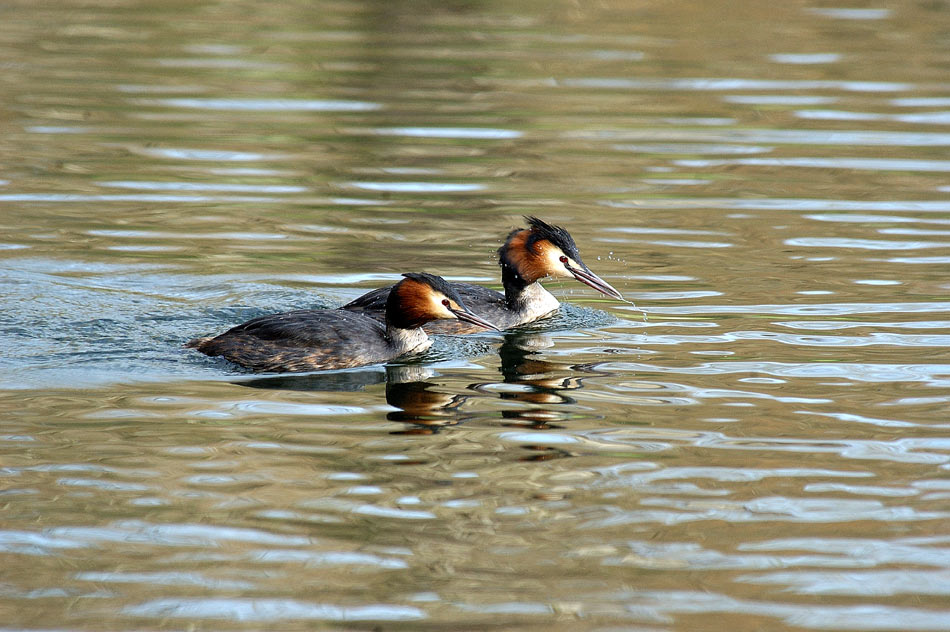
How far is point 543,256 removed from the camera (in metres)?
10.2

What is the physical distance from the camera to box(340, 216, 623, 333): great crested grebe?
32.1ft

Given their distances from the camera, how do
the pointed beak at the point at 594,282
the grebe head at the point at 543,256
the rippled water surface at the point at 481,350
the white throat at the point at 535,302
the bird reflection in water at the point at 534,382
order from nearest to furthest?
the rippled water surface at the point at 481,350 < the bird reflection in water at the point at 534,382 < the pointed beak at the point at 594,282 < the grebe head at the point at 543,256 < the white throat at the point at 535,302

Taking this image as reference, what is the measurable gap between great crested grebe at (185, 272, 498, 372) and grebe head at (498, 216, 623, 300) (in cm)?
137

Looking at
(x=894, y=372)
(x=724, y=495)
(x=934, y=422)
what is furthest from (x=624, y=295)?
(x=724, y=495)

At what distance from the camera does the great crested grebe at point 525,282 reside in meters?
9.79

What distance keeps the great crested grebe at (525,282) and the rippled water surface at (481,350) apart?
19cm

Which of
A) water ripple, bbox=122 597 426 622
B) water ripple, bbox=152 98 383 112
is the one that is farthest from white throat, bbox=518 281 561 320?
water ripple, bbox=152 98 383 112

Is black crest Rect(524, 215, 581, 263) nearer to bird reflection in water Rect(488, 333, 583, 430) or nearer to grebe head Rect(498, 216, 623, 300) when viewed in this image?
grebe head Rect(498, 216, 623, 300)

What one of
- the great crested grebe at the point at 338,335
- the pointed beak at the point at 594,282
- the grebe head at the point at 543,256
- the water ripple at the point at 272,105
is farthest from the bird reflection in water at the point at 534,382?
the water ripple at the point at 272,105

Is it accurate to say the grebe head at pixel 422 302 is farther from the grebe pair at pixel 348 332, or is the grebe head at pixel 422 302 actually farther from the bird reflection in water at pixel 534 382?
the bird reflection in water at pixel 534 382

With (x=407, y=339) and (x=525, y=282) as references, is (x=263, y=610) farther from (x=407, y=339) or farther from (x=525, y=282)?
(x=525, y=282)

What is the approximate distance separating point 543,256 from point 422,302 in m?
1.67

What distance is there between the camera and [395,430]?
7.26 m

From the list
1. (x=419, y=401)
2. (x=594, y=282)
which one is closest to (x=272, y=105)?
(x=594, y=282)
